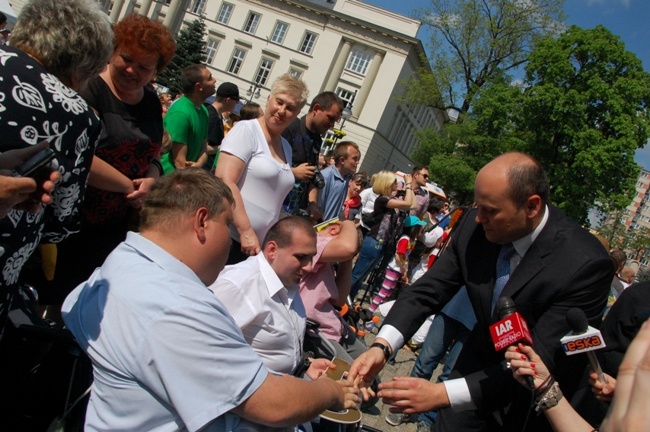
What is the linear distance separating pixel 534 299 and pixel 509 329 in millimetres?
393

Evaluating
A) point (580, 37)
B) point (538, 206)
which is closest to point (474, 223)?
point (538, 206)

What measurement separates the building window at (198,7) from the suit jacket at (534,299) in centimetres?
Result: 5272

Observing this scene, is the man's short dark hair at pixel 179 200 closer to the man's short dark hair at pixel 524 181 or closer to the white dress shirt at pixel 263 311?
the white dress shirt at pixel 263 311

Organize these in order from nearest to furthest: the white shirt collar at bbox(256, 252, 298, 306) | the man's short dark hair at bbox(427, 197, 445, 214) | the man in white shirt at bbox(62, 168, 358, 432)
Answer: the man in white shirt at bbox(62, 168, 358, 432), the white shirt collar at bbox(256, 252, 298, 306), the man's short dark hair at bbox(427, 197, 445, 214)

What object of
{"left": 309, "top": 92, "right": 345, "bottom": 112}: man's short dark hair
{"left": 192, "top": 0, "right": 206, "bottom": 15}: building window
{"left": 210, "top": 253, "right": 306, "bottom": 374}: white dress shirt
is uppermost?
{"left": 192, "top": 0, "right": 206, "bottom": 15}: building window

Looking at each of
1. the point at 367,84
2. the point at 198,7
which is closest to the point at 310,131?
the point at 367,84

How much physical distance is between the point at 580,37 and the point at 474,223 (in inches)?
1202

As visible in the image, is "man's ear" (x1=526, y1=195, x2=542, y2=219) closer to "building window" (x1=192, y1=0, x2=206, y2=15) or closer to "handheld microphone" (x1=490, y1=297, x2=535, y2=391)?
"handheld microphone" (x1=490, y1=297, x2=535, y2=391)

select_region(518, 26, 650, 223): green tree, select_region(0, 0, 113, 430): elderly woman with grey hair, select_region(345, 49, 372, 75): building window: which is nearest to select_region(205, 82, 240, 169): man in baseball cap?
select_region(0, 0, 113, 430): elderly woman with grey hair

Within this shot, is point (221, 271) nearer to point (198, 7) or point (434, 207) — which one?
point (434, 207)

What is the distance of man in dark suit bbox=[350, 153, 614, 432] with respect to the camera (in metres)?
2.38

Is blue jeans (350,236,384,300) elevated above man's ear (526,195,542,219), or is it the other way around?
man's ear (526,195,542,219)

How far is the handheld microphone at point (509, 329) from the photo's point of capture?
2090mm

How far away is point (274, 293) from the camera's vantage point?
2605mm
